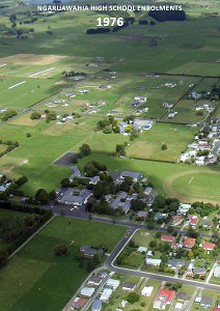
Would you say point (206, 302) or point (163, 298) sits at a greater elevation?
point (206, 302)

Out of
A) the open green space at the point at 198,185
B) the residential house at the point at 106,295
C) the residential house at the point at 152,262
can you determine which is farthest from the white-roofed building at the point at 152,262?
the open green space at the point at 198,185

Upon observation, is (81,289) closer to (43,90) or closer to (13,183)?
(13,183)

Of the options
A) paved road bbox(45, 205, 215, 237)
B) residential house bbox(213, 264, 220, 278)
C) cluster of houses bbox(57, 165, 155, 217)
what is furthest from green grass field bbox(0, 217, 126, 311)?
residential house bbox(213, 264, 220, 278)

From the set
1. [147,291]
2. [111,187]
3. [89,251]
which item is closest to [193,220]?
[111,187]

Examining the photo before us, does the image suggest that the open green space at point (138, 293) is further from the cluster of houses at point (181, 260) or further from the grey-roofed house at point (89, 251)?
the grey-roofed house at point (89, 251)

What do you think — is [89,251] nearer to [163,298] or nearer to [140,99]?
[163,298]

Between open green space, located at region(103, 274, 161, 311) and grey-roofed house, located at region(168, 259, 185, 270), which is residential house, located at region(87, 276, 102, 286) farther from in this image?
grey-roofed house, located at region(168, 259, 185, 270)

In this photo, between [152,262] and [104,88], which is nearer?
[152,262]

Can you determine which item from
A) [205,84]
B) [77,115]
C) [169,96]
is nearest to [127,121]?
[77,115]
